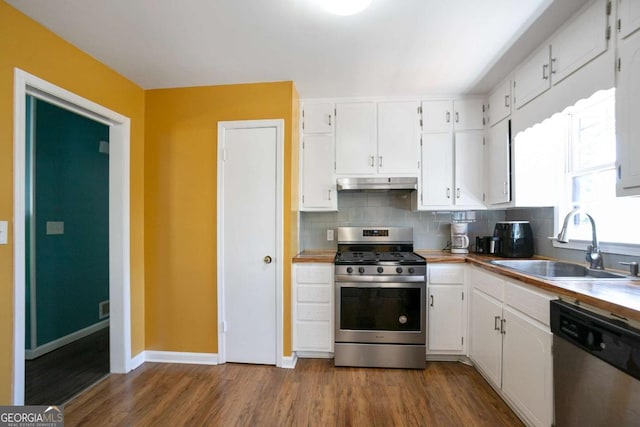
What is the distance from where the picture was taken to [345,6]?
4.43 feet

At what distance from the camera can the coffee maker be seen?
2.59 meters

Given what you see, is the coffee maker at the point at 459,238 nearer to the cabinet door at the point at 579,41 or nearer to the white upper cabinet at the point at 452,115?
the white upper cabinet at the point at 452,115

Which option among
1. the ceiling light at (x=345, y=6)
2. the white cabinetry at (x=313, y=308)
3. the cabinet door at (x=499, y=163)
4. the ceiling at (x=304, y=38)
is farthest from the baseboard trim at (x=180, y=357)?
the cabinet door at (x=499, y=163)

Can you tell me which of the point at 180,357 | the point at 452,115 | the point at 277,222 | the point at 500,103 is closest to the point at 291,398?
the point at 180,357

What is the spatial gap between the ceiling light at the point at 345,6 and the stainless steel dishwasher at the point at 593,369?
71.8 inches

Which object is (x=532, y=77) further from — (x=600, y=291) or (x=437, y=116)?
(x=600, y=291)

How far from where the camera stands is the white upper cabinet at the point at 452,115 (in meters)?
2.51

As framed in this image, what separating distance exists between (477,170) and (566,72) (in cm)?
105

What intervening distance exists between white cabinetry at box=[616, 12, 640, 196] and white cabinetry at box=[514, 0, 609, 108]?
0.13 meters

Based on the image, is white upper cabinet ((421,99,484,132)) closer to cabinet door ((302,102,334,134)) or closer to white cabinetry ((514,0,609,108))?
white cabinetry ((514,0,609,108))

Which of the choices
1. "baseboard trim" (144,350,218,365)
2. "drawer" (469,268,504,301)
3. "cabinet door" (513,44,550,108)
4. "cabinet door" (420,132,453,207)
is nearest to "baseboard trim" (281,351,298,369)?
"baseboard trim" (144,350,218,365)

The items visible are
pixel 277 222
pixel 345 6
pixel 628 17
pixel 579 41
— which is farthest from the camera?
pixel 277 222

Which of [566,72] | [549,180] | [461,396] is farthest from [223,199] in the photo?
[549,180]

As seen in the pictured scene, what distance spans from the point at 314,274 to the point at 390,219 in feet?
3.54
